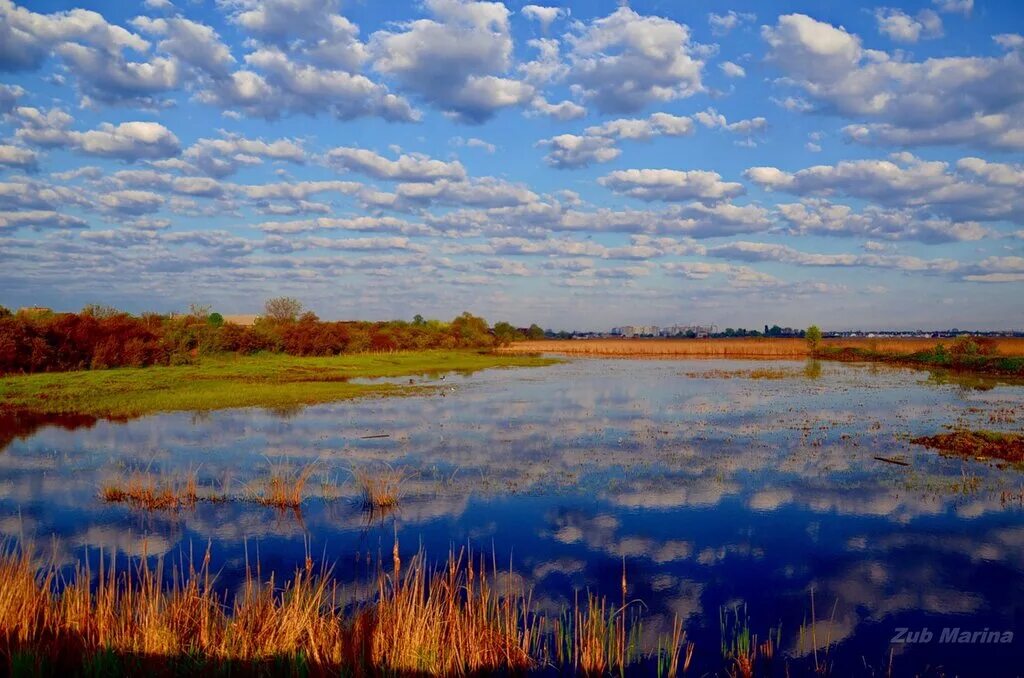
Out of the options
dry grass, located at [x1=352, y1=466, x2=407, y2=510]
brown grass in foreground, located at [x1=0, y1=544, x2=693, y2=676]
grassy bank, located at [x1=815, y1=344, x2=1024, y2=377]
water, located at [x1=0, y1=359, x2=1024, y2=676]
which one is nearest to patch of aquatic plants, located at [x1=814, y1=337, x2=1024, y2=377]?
grassy bank, located at [x1=815, y1=344, x2=1024, y2=377]

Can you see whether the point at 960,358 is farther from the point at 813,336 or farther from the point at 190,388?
the point at 190,388

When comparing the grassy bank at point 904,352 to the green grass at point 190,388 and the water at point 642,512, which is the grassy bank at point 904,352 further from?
the green grass at point 190,388

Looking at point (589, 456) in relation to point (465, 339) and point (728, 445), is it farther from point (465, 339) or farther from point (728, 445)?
Answer: point (465, 339)

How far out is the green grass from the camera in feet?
112

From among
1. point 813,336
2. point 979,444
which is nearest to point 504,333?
point 813,336

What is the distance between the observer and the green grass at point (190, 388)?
112ft

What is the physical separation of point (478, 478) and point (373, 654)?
10.8 meters

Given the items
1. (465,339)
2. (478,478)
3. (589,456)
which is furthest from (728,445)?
(465,339)

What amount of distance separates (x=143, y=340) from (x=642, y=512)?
55974 mm

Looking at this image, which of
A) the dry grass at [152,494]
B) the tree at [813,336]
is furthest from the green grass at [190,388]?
the tree at [813,336]

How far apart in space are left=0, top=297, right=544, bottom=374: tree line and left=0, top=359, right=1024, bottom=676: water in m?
23.2

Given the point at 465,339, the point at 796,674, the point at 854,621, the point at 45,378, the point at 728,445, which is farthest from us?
the point at 465,339

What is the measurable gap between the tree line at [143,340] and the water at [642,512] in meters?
23.2

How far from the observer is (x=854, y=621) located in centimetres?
1009
